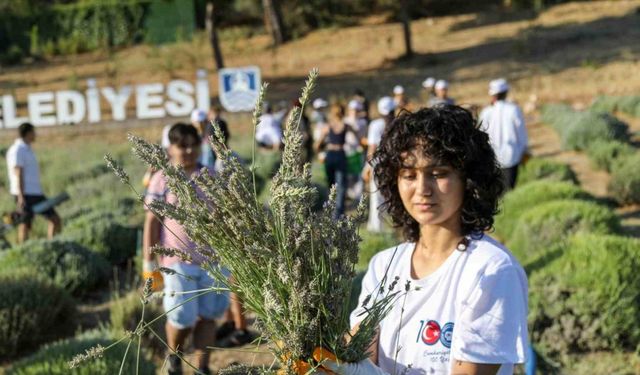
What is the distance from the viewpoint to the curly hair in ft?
7.61

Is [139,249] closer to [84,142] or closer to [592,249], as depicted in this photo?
[592,249]

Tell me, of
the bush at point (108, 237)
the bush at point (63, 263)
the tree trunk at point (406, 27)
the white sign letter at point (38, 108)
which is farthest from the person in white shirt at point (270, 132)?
the tree trunk at point (406, 27)

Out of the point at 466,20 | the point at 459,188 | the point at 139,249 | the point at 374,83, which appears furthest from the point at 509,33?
the point at 459,188

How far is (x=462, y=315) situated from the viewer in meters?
2.19

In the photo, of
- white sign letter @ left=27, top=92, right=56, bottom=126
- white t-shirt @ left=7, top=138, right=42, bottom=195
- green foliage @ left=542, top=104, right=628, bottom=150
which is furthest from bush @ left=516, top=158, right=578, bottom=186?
Result: white sign letter @ left=27, top=92, right=56, bottom=126

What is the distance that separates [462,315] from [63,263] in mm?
6065

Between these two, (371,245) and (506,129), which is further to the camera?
(506,129)

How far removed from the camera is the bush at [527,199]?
7945 mm

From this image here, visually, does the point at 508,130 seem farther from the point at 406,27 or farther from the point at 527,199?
the point at 406,27

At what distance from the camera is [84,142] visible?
2489 centimetres

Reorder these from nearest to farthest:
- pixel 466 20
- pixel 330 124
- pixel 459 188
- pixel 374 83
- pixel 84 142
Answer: pixel 459 188
pixel 330 124
pixel 84 142
pixel 374 83
pixel 466 20

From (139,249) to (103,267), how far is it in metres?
0.39

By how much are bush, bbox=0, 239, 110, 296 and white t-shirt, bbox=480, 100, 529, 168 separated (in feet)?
12.7

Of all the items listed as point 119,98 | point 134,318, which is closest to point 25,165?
point 134,318
